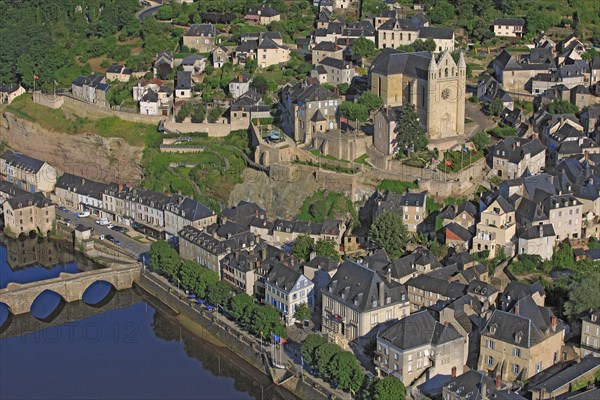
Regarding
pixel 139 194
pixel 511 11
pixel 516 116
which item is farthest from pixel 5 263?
pixel 511 11

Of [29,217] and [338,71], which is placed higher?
[338,71]

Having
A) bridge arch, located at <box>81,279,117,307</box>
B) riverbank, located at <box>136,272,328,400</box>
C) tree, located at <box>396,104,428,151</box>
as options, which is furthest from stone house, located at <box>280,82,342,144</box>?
bridge arch, located at <box>81,279,117,307</box>

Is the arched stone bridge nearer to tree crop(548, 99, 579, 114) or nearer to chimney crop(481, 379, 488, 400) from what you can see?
chimney crop(481, 379, 488, 400)

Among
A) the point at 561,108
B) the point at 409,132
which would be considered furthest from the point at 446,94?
the point at 561,108

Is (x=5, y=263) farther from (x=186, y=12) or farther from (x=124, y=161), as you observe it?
(x=186, y=12)

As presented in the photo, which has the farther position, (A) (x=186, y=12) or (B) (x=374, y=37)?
(A) (x=186, y=12)

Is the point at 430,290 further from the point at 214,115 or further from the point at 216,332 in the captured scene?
the point at 214,115
